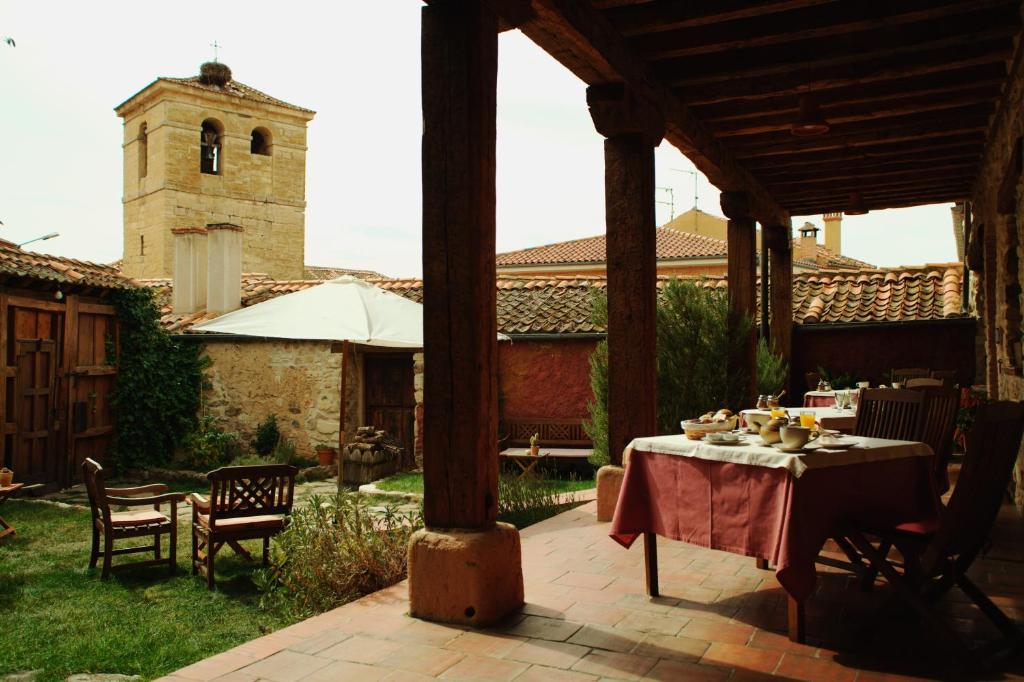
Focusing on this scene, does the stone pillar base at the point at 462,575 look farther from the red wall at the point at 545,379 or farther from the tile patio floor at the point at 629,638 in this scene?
the red wall at the point at 545,379

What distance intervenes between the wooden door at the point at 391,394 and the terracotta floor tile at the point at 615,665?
10051 mm

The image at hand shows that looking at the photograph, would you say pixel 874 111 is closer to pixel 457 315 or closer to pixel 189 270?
pixel 457 315

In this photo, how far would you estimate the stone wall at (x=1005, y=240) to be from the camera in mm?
5664

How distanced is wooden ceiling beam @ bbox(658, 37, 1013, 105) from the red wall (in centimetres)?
645

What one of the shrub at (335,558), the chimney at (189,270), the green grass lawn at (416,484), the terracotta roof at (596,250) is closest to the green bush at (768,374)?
the green grass lawn at (416,484)

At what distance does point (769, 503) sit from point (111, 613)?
4.39 meters

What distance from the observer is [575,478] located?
11664mm

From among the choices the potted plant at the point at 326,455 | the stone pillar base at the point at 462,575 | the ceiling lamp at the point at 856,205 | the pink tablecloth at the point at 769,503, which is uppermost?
the ceiling lamp at the point at 856,205

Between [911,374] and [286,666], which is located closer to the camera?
[286,666]

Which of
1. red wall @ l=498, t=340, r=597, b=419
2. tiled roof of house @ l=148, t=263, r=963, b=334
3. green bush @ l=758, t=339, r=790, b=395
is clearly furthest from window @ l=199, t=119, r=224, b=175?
green bush @ l=758, t=339, r=790, b=395

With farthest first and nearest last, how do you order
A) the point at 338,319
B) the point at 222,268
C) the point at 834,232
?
the point at 834,232 < the point at 222,268 < the point at 338,319

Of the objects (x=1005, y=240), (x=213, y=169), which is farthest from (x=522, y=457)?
(x=213, y=169)

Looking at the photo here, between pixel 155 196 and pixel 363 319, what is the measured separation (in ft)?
69.4

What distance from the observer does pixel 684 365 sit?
306 inches
